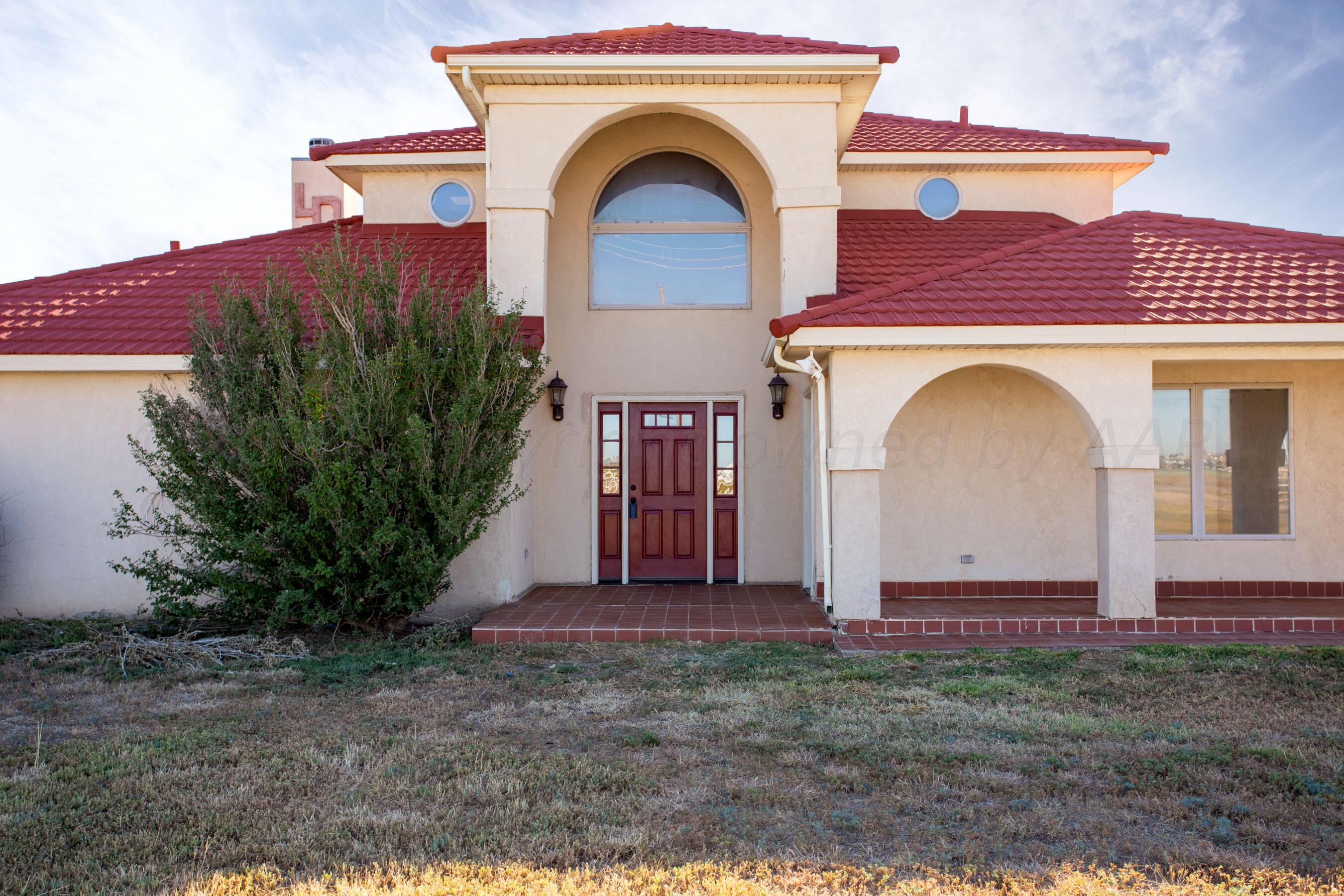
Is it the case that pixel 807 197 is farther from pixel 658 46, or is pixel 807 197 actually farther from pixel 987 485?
pixel 987 485

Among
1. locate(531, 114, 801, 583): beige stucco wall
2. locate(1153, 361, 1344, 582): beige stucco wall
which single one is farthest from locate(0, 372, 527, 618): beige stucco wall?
locate(1153, 361, 1344, 582): beige stucco wall

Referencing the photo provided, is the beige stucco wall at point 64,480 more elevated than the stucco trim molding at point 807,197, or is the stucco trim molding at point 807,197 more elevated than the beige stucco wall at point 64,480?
the stucco trim molding at point 807,197

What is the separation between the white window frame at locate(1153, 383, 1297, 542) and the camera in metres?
9.29

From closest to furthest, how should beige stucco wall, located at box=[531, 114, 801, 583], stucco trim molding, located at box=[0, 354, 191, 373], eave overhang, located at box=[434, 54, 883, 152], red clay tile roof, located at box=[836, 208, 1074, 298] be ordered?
stucco trim molding, located at box=[0, 354, 191, 373]
eave overhang, located at box=[434, 54, 883, 152]
red clay tile roof, located at box=[836, 208, 1074, 298]
beige stucco wall, located at box=[531, 114, 801, 583]

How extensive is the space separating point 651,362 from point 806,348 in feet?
9.30

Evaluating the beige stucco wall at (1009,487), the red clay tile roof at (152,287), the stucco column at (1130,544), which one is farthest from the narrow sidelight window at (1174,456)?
the red clay tile roof at (152,287)

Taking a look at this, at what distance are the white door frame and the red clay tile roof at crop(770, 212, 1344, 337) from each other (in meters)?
2.42

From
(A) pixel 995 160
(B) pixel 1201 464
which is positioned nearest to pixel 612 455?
(A) pixel 995 160

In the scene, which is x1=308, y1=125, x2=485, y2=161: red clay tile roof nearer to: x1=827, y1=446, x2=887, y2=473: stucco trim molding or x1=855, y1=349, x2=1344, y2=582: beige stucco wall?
x1=827, y1=446, x2=887, y2=473: stucco trim molding

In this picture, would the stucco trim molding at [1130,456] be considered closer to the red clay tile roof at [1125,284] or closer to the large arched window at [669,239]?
the red clay tile roof at [1125,284]

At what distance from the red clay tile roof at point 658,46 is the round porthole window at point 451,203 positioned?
2476 mm

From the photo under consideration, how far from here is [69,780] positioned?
4.23 metres

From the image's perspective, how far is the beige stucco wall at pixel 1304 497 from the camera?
363 inches

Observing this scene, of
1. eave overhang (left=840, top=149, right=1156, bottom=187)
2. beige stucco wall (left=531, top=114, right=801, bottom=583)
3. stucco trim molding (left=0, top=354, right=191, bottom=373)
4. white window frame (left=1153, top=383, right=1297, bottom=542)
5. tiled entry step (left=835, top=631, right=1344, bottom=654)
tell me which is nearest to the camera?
tiled entry step (left=835, top=631, right=1344, bottom=654)
